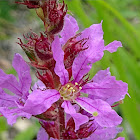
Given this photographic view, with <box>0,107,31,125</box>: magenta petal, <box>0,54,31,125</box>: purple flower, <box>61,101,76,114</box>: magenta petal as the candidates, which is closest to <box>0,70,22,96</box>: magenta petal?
<box>0,54,31,125</box>: purple flower

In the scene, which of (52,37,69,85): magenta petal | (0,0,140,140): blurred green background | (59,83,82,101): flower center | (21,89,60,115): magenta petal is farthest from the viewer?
(0,0,140,140): blurred green background

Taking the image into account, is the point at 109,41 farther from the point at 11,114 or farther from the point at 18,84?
the point at 11,114

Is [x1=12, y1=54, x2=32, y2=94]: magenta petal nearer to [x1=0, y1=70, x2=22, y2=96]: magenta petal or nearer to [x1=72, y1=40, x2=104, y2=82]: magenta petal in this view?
Answer: [x1=0, y1=70, x2=22, y2=96]: magenta petal

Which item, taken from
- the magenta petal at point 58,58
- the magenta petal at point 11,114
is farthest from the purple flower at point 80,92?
the magenta petal at point 11,114

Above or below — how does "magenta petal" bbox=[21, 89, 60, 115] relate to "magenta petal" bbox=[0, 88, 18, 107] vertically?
below

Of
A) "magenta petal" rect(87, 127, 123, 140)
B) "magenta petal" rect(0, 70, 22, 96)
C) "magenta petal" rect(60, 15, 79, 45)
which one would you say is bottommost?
"magenta petal" rect(87, 127, 123, 140)

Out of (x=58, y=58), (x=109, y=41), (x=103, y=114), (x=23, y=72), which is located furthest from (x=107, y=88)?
(x=109, y=41)
